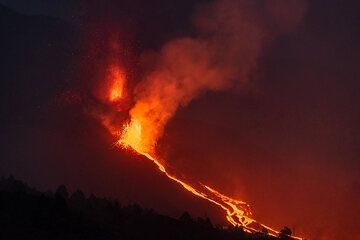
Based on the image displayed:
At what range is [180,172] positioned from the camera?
2926 inches

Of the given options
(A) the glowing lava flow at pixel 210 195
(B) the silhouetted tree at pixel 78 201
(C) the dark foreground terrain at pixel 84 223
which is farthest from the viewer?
(A) the glowing lava flow at pixel 210 195

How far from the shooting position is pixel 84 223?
108ft

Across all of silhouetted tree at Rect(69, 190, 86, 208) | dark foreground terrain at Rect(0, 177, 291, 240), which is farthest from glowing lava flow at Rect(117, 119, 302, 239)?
dark foreground terrain at Rect(0, 177, 291, 240)

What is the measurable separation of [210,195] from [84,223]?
3609 centimetres

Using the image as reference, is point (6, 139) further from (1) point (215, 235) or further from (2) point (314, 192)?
(1) point (215, 235)

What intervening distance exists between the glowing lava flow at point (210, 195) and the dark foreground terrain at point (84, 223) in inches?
662

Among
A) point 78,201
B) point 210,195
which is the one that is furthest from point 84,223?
point 210,195

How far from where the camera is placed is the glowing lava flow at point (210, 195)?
199 feet

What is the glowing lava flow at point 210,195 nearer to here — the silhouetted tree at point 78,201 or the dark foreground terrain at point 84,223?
the silhouetted tree at point 78,201

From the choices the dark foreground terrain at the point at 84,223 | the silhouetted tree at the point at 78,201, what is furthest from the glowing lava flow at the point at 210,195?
the dark foreground terrain at the point at 84,223

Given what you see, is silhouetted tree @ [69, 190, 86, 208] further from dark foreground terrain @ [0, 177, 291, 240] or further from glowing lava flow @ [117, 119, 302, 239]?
glowing lava flow @ [117, 119, 302, 239]

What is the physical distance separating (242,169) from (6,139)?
34372 millimetres

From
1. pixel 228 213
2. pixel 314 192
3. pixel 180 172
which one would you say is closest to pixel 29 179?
pixel 180 172

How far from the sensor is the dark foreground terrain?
30.0m
